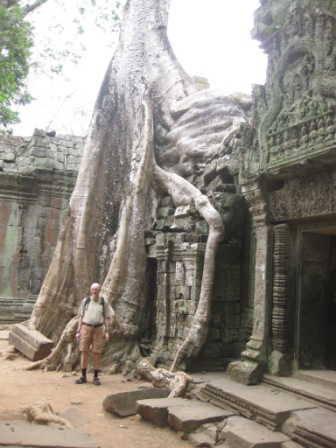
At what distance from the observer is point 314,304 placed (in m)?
5.57

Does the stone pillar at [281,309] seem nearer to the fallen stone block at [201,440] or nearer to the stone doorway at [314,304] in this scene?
the stone doorway at [314,304]

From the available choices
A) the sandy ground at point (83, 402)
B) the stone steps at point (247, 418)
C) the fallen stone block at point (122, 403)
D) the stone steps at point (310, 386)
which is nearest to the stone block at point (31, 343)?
the sandy ground at point (83, 402)

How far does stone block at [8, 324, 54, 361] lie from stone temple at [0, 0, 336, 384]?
1461 mm

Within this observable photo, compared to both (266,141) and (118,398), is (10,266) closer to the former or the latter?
(118,398)

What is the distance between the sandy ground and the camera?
4559 mm

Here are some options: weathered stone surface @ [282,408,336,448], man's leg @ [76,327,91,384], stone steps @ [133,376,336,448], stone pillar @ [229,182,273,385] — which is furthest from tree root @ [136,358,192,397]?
weathered stone surface @ [282,408,336,448]

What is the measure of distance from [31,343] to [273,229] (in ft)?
13.8

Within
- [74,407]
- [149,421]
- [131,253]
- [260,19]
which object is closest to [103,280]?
[131,253]

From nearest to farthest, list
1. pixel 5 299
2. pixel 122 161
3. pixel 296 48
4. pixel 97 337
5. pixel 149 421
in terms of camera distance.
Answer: pixel 149 421 < pixel 296 48 < pixel 97 337 < pixel 122 161 < pixel 5 299

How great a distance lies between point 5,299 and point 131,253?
4608 millimetres

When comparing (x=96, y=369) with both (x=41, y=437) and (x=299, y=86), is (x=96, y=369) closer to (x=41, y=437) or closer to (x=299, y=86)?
(x=41, y=437)

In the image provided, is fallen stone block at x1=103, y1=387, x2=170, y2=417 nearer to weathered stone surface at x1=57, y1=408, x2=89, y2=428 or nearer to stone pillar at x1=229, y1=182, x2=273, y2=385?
weathered stone surface at x1=57, y1=408, x2=89, y2=428

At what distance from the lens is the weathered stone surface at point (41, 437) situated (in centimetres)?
359

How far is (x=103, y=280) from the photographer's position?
830cm
